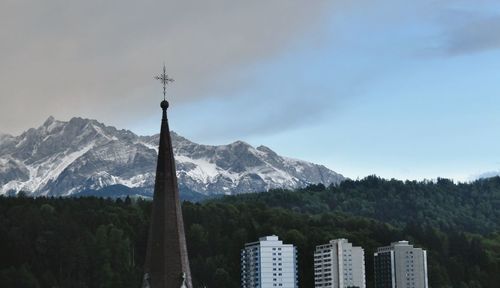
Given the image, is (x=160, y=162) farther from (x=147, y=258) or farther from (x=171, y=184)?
(x=147, y=258)

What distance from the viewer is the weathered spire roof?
41.2 m

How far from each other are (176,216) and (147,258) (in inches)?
70.4

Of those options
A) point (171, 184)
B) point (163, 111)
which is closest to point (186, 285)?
point (171, 184)

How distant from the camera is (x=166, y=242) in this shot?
41.6 meters

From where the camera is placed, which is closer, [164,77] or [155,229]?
[155,229]

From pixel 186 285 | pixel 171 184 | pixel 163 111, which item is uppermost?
pixel 163 111

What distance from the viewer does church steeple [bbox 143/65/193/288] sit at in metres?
41.2

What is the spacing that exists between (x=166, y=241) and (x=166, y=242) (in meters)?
0.03

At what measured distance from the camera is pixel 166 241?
4159cm

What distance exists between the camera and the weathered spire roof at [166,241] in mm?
41219

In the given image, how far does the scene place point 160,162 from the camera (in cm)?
4341

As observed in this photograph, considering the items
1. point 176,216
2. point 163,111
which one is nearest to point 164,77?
point 163,111

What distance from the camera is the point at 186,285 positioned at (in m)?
41.2

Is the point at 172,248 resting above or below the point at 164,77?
below
